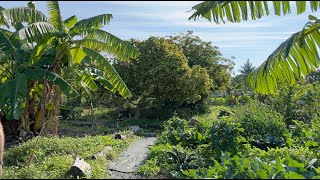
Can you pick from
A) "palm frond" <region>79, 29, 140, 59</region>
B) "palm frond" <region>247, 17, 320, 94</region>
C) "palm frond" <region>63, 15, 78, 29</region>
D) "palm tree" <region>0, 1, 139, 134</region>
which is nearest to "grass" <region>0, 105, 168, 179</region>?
"palm tree" <region>0, 1, 139, 134</region>

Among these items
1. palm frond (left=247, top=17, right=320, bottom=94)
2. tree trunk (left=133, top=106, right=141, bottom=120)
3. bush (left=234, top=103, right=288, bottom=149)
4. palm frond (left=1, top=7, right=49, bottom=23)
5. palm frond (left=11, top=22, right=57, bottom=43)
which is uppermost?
palm frond (left=1, top=7, right=49, bottom=23)

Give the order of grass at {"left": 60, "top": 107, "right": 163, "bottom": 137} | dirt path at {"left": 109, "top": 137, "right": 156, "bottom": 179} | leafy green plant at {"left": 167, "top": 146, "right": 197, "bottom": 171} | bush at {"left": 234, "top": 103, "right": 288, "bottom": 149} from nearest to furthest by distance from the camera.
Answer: dirt path at {"left": 109, "top": 137, "right": 156, "bottom": 179}, leafy green plant at {"left": 167, "top": 146, "right": 197, "bottom": 171}, bush at {"left": 234, "top": 103, "right": 288, "bottom": 149}, grass at {"left": 60, "top": 107, "right": 163, "bottom": 137}

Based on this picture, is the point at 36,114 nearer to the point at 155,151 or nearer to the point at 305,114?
the point at 155,151

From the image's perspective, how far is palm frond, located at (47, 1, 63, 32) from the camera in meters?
10.9

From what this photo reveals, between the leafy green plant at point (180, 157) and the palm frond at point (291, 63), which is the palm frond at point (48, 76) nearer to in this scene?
the leafy green plant at point (180, 157)

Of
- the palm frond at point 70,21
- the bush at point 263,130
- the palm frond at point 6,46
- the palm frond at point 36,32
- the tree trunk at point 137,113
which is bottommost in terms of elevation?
the tree trunk at point 137,113

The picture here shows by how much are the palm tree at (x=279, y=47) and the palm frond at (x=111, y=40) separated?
15.0 ft

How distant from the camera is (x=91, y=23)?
11250 millimetres

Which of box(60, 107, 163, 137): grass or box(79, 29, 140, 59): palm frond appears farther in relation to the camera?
box(60, 107, 163, 137): grass

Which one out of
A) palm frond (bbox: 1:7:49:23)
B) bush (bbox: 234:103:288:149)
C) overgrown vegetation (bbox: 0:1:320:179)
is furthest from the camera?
palm frond (bbox: 1:7:49:23)

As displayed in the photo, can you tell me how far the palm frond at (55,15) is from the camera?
35.7 feet

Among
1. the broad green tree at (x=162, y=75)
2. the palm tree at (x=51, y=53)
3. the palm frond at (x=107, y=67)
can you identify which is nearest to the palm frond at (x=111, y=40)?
the palm tree at (x=51, y=53)

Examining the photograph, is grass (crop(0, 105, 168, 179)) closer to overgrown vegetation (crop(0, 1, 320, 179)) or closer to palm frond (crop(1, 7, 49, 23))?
overgrown vegetation (crop(0, 1, 320, 179))

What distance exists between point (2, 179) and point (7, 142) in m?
6.31
